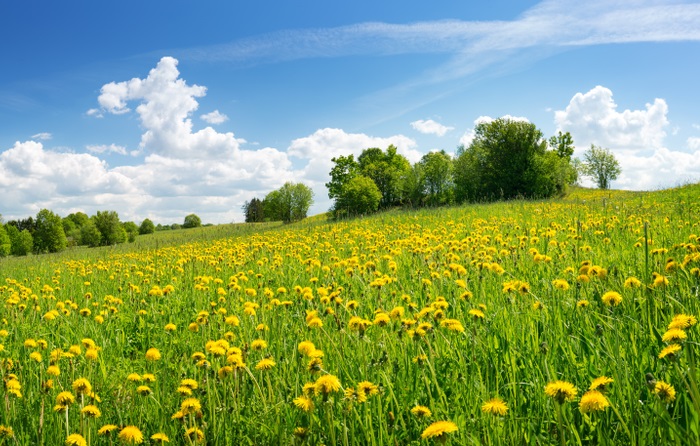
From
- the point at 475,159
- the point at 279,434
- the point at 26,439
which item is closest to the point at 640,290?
the point at 279,434

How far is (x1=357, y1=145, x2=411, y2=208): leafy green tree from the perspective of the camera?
189ft

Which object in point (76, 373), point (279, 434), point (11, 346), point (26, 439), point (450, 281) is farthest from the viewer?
point (450, 281)

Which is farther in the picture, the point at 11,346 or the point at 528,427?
the point at 11,346

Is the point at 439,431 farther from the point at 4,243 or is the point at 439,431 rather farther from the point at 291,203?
the point at 291,203

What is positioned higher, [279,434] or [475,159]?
[475,159]

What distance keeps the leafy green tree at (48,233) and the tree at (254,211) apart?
3214 cm

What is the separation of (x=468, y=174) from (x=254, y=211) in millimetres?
50601

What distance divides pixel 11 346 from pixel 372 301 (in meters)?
3.72

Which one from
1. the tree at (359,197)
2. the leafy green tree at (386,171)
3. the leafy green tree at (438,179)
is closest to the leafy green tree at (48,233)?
the tree at (359,197)

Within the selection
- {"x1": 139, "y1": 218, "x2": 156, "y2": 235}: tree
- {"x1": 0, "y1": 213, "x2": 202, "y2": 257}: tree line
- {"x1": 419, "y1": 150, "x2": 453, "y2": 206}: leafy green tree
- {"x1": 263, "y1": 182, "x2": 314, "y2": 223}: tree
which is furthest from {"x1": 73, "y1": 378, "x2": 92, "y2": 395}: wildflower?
{"x1": 139, "y1": 218, "x2": 156, "y2": 235}: tree

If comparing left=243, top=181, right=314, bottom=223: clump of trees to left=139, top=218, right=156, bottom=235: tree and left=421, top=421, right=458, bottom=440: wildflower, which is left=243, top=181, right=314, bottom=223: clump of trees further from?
left=421, top=421, right=458, bottom=440: wildflower

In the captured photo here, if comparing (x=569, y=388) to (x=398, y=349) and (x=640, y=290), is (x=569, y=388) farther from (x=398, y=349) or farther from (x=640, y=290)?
(x=640, y=290)

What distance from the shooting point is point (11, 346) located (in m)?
4.27

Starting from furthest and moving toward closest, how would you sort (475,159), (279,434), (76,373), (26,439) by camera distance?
(475,159)
(76,373)
(26,439)
(279,434)
